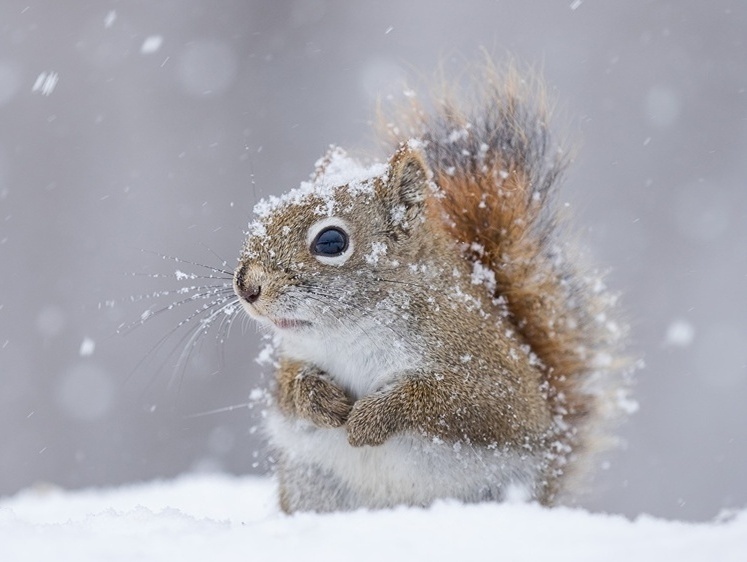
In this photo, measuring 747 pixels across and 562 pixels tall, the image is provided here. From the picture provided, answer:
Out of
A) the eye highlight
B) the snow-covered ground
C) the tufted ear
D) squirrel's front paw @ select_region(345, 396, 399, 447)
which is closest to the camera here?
the snow-covered ground

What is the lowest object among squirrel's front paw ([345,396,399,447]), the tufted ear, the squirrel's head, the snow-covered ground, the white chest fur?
the snow-covered ground

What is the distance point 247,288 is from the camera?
1895 millimetres

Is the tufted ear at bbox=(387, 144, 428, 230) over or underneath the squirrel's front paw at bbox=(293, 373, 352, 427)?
over

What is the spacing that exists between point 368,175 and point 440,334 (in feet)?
1.41

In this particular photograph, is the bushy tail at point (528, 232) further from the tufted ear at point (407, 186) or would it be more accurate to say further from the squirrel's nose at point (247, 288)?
the squirrel's nose at point (247, 288)

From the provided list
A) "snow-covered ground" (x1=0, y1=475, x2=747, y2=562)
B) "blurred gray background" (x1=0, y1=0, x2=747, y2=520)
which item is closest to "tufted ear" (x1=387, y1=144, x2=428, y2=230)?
"snow-covered ground" (x1=0, y1=475, x2=747, y2=562)

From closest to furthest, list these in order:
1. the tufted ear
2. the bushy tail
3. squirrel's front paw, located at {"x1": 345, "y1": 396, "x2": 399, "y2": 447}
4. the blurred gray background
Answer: squirrel's front paw, located at {"x1": 345, "y1": 396, "x2": 399, "y2": 447} → the tufted ear → the bushy tail → the blurred gray background

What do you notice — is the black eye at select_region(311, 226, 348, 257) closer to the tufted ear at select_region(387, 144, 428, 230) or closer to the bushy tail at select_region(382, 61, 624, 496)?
the tufted ear at select_region(387, 144, 428, 230)

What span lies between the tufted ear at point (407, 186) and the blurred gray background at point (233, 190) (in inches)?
142

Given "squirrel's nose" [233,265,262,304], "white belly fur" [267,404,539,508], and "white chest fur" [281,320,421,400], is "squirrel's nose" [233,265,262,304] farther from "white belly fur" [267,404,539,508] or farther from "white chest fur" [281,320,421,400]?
"white belly fur" [267,404,539,508]

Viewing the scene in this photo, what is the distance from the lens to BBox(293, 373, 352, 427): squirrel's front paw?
1.92 m

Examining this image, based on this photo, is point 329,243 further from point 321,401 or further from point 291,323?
point 321,401

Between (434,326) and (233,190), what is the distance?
4435 millimetres

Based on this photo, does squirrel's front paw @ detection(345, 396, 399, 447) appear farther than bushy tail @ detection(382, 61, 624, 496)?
No
